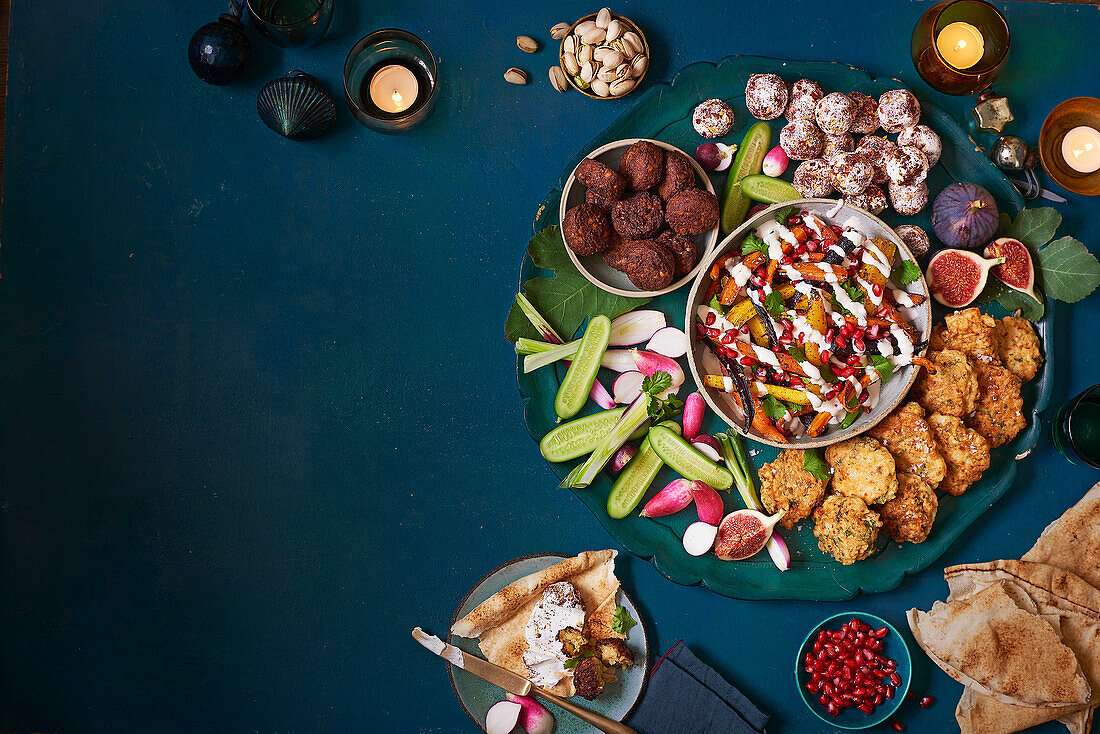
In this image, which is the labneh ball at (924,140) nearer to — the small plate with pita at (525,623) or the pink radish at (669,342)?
the pink radish at (669,342)

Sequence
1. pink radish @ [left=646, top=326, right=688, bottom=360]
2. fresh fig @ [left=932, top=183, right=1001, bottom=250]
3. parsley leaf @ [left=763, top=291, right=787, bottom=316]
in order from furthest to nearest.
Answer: pink radish @ [left=646, top=326, right=688, bottom=360] < fresh fig @ [left=932, top=183, right=1001, bottom=250] < parsley leaf @ [left=763, top=291, right=787, bottom=316]

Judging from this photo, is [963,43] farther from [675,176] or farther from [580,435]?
[580,435]

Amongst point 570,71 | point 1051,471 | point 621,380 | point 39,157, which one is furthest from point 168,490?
point 1051,471

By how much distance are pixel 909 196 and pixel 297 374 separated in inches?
83.8

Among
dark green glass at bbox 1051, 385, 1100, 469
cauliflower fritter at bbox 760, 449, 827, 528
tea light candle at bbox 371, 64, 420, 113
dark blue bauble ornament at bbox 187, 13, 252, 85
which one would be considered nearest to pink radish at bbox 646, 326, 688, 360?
cauliflower fritter at bbox 760, 449, 827, 528

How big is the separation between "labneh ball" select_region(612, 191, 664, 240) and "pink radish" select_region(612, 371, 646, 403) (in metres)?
0.46

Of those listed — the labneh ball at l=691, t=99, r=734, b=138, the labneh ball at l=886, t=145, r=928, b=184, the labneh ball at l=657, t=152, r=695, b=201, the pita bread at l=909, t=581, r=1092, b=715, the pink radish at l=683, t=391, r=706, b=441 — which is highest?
the labneh ball at l=691, t=99, r=734, b=138

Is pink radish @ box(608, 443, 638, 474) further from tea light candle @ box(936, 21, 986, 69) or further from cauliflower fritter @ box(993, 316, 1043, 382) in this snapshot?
tea light candle @ box(936, 21, 986, 69)

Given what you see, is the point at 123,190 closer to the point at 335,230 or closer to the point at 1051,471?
the point at 335,230

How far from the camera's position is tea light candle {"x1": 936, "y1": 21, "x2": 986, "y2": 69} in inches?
93.4

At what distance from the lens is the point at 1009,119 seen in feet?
7.80

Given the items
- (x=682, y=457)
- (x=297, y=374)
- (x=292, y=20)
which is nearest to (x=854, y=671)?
(x=682, y=457)

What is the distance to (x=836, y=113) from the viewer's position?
2.25m

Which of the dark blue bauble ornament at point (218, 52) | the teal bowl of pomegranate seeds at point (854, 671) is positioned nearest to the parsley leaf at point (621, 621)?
the teal bowl of pomegranate seeds at point (854, 671)
